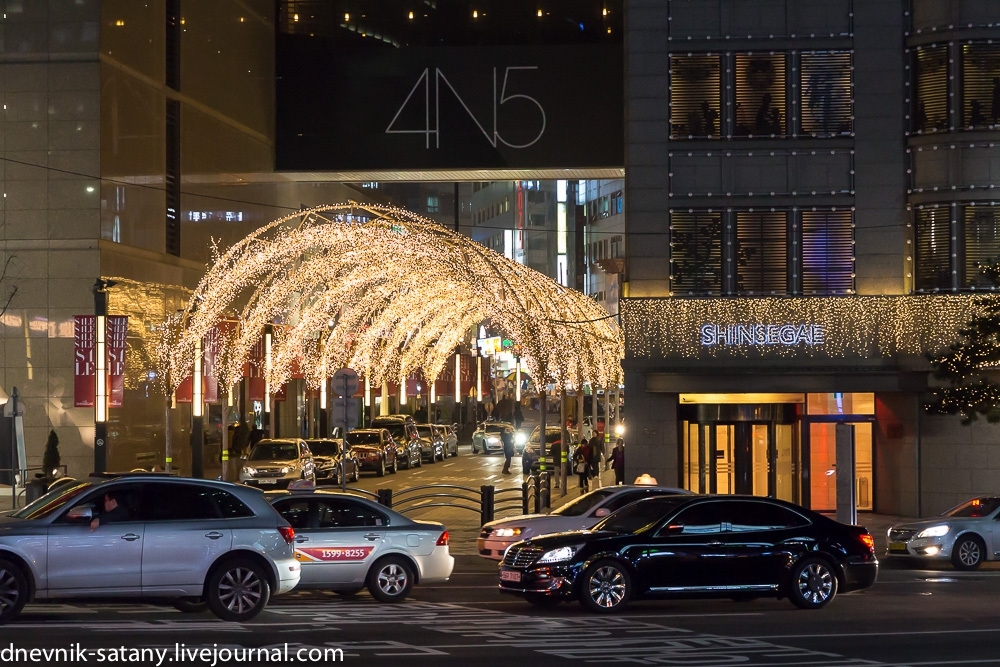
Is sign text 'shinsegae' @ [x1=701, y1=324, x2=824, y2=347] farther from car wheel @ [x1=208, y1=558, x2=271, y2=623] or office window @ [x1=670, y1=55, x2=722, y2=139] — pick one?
car wheel @ [x1=208, y1=558, x2=271, y2=623]

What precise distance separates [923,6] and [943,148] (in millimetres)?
3452

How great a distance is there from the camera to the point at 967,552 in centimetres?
2427

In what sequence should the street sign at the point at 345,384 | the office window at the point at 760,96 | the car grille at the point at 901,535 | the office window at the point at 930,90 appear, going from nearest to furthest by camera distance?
the car grille at the point at 901,535
the street sign at the point at 345,384
the office window at the point at 930,90
the office window at the point at 760,96

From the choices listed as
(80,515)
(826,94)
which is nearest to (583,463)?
(826,94)

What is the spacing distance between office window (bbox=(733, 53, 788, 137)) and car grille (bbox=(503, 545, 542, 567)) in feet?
60.8

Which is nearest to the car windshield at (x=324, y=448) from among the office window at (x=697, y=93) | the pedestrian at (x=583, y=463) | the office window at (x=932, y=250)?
the pedestrian at (x=583, y=463)

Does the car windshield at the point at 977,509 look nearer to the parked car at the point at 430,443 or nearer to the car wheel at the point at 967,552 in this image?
the car wheel at the point at 967,552

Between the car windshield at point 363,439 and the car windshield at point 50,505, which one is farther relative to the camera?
the car windshield at point 363,439

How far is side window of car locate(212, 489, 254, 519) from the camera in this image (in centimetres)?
1563

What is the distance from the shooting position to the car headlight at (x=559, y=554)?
16.9 meters

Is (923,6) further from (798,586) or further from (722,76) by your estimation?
(798,586)

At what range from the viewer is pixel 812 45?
33.6m

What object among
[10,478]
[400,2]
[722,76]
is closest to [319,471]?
[10,478]

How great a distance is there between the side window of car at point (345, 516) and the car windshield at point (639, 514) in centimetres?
291
